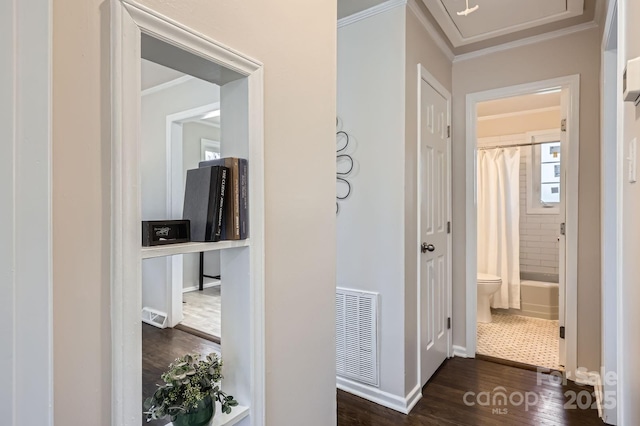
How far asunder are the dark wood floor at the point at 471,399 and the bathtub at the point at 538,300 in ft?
5.01

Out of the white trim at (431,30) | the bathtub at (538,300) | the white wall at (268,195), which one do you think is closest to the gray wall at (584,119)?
the white trim at (431,30)

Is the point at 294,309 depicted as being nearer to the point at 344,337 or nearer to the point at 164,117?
the point at 344,337

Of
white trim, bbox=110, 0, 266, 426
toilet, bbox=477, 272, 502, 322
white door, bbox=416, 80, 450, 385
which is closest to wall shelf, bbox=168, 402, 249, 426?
white trim, bbox=110, 0, 266, 426

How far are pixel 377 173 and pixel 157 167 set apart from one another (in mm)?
2452

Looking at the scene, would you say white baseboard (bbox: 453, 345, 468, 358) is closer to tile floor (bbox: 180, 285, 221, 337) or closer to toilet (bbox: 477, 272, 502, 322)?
toilet (bbox: 477, 272, 502, 322)

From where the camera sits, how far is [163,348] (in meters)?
2.87

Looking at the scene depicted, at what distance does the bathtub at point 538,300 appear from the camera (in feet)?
12.3

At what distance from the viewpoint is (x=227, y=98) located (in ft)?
3.51

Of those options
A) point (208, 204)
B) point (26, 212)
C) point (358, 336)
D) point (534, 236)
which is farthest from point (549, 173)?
point (26, 212)

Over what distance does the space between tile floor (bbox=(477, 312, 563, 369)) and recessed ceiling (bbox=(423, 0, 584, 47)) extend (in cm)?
251

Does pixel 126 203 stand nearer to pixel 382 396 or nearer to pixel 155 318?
pixel 382 396

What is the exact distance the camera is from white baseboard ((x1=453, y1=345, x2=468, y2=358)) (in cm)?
285

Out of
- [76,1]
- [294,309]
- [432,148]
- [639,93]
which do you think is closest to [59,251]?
[76,1]

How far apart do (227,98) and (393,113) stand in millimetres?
1329
